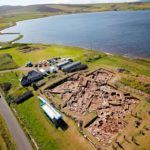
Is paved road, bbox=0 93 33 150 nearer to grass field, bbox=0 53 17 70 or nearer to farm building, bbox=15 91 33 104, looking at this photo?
farm building, bbox=15 91 33 104

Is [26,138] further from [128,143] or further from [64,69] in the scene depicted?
[64,69]

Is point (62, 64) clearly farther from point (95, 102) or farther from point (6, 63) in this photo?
point (6, 63)

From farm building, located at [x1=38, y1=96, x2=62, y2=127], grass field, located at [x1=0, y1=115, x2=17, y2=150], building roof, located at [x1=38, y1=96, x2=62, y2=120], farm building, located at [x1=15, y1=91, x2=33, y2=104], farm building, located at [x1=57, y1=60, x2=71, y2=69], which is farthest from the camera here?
farm building, located at [x1=57, y1=60, x2=71, y2=69]

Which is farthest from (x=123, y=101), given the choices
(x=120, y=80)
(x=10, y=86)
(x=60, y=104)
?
(x=10, y=86)

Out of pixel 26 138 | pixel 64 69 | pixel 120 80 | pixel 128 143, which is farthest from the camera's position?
pixel 64 69

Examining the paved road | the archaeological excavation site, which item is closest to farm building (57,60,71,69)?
the archaeological excavation site

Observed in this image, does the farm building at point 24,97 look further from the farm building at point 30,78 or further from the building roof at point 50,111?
the farm building at point 30,78

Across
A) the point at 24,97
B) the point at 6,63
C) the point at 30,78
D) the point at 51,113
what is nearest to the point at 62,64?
the point at 30,78
